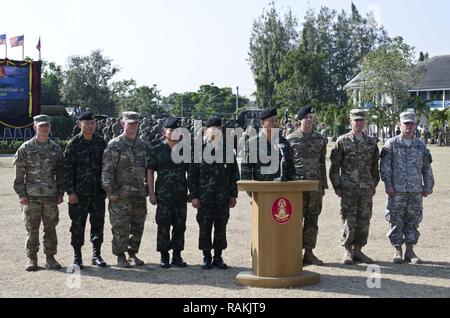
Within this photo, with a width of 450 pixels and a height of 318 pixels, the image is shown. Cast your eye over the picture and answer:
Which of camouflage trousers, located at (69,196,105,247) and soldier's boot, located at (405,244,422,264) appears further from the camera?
soldier's boot, located at (405,244,422,264)

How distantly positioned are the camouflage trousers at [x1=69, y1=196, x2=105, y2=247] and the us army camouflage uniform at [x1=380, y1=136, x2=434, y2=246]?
3338mm

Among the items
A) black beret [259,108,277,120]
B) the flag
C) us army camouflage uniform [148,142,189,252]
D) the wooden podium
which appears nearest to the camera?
the wooden podium

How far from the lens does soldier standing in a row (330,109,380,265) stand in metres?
7.62

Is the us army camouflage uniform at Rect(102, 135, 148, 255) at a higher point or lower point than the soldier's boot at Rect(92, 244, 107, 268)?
higher

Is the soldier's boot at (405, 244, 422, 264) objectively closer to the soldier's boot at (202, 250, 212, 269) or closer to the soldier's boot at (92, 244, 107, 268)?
the soldier's boot at (202, 250, 212, 269)

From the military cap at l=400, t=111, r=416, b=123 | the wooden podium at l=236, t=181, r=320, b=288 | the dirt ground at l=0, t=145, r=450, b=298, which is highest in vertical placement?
the military cap at l=400, t=111, r=416, b=123

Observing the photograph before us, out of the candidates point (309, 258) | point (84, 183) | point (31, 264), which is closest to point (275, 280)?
point (309, 258)

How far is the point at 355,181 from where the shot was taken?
7617mm

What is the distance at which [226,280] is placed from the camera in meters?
6.73

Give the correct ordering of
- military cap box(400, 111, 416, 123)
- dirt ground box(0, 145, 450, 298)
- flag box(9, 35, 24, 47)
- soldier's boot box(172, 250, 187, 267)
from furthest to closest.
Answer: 1. flag box(9, 35, 24, 47)
2. military cap box(400, 111, 416, 123)
3. soldier's boot box(172, 250, 187, 267)
4. dirt ground box(0, 145, 450, 298)

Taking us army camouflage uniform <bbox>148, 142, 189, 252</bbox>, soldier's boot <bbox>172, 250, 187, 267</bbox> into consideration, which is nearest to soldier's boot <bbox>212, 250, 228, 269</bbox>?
soldier's boot <bbox>172, 250, 187, 267</bbox>

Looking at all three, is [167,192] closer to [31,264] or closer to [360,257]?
[31,264]
